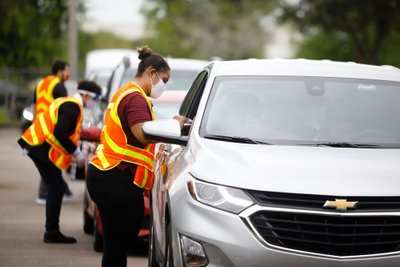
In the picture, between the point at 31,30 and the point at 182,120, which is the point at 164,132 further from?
the point at 31,30

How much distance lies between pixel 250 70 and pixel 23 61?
136 ft

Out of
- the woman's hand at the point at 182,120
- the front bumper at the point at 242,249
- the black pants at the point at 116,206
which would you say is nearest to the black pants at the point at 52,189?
→ the woman's hand at the point at 182,120

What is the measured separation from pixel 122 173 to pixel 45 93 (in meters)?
8.65

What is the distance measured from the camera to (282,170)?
6.89 m

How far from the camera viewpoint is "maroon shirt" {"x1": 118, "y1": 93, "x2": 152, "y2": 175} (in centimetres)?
774

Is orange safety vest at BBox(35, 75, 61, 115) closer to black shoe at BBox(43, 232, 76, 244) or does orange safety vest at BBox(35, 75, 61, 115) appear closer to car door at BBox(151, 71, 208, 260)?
black shoe at BBox(43, 232, 76, 244)

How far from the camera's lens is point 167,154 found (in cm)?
838

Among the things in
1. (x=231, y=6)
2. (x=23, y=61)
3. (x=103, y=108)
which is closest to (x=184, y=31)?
(x=231, y=6)

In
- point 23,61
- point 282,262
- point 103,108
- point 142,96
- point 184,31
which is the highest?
point 142,96

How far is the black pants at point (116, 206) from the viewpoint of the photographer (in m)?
7.73

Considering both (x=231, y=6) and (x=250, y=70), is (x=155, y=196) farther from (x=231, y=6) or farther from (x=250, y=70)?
(x=231, y=6)

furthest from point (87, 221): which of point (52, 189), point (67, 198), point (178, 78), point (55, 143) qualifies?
point (67, 198)

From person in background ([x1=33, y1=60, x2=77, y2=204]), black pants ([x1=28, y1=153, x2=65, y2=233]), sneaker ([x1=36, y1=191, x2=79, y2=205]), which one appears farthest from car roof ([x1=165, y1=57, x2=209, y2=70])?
sneaker ([x1=36, y1=191, x2=79, y2=205])

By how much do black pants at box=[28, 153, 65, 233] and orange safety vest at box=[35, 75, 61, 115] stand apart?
3.74 metres
